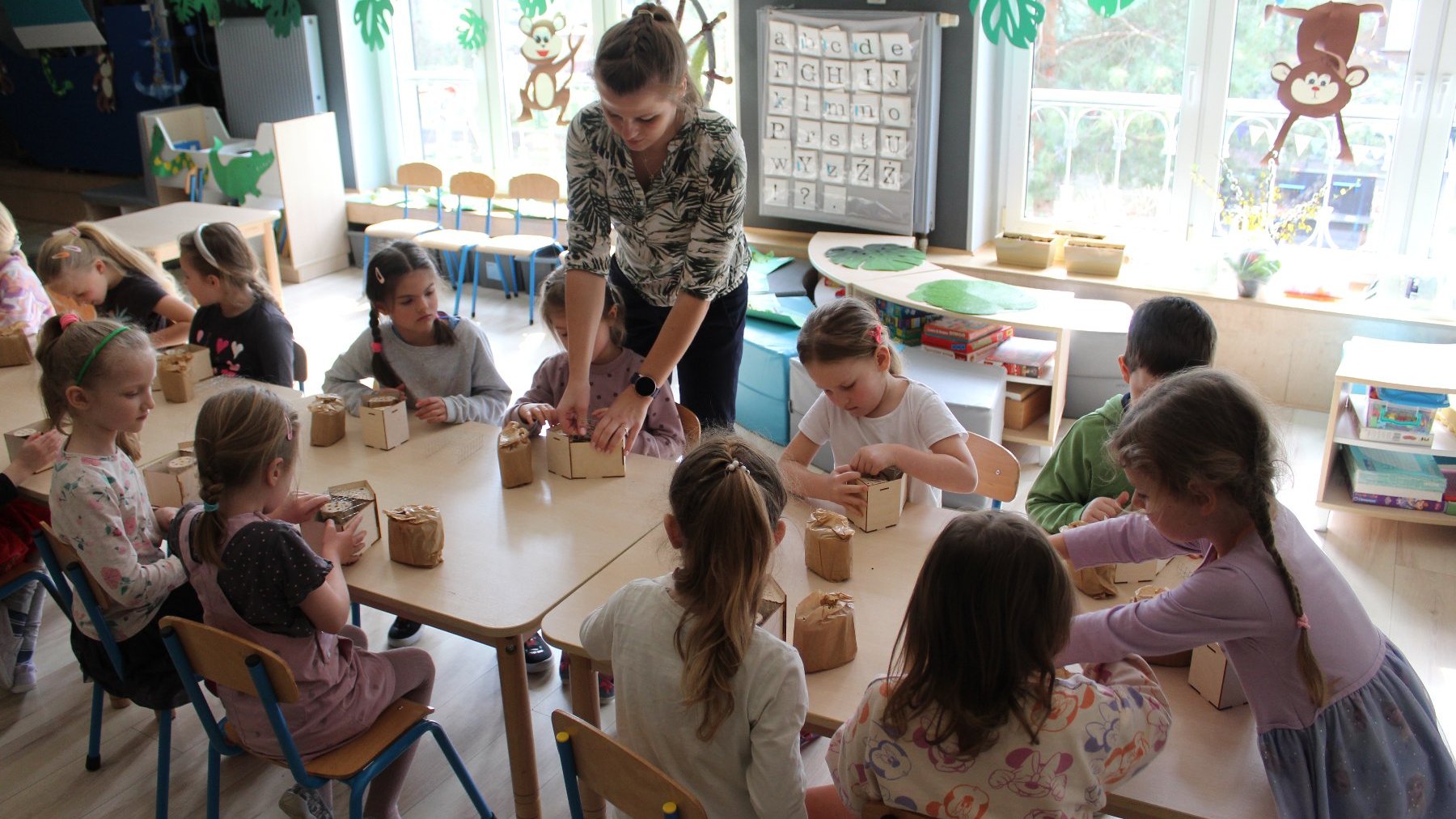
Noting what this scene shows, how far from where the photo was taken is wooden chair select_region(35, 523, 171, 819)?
2.01 metres

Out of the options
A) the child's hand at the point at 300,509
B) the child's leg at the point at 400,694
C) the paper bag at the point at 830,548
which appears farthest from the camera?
the child's leg at the point at 400,694

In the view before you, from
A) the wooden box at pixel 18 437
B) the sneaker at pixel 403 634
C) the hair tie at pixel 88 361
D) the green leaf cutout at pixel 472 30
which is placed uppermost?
the green leaf cutout at pixel 472 30

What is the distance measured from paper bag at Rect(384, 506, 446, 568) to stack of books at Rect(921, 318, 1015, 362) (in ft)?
8.38

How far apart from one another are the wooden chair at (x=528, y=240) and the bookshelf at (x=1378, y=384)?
3.62m

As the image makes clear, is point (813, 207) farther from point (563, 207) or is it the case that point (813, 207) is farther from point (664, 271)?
point (664, 271)

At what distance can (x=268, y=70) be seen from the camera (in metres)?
6.60

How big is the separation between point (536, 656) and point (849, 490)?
1.14m

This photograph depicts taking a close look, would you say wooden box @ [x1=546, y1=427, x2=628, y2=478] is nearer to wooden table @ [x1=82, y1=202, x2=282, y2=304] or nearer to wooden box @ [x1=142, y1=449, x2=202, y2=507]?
wooden box @ [x1=142, y1=449, x2=202, y2=507]

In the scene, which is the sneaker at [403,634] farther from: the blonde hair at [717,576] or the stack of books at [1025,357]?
the stack of books at [1025,357]

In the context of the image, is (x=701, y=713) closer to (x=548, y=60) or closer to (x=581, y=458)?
(x=581, y=458)

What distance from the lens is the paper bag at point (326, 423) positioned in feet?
8.00

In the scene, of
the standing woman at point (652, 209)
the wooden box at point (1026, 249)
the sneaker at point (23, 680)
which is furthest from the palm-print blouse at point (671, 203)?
the wooden box at point (1026, 249)

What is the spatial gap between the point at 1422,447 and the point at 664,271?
233 centimetres

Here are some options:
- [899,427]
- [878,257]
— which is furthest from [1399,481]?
[878,257]
